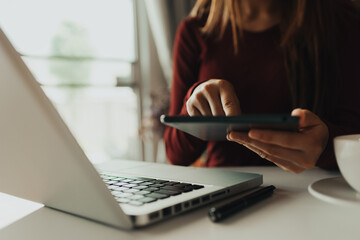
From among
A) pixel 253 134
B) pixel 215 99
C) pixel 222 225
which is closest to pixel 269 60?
pixel 215 99

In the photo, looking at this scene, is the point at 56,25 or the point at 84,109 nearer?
the point at 56,25

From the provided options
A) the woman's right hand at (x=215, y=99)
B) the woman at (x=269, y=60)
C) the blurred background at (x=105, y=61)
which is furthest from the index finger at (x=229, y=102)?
the blurred background at (x=105, y=61)

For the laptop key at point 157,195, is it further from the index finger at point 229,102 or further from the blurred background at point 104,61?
the blurred background at point 104,61

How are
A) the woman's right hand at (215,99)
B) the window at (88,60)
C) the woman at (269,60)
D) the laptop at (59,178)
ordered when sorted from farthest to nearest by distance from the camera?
the window at (88,60)
the woman at (269,60)
the woman's right hand at (215,99)
the laptop at (59,178)

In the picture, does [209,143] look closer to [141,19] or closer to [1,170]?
[1,170]

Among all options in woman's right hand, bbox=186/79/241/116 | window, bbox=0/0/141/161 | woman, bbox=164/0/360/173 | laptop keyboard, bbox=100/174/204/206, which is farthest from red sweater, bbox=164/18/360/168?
window, bbox=0/0/141/161

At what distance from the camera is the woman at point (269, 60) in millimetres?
887

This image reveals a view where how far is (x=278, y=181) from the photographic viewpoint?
0.54 m

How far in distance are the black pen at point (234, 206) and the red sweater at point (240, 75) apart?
473mm

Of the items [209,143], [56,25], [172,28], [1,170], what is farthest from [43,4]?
[1,170]

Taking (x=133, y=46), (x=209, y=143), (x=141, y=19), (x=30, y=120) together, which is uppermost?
(x=141, y=19)

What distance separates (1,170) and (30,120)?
0.46 feet

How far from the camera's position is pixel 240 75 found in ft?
3.29

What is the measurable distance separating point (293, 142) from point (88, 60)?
175cm
